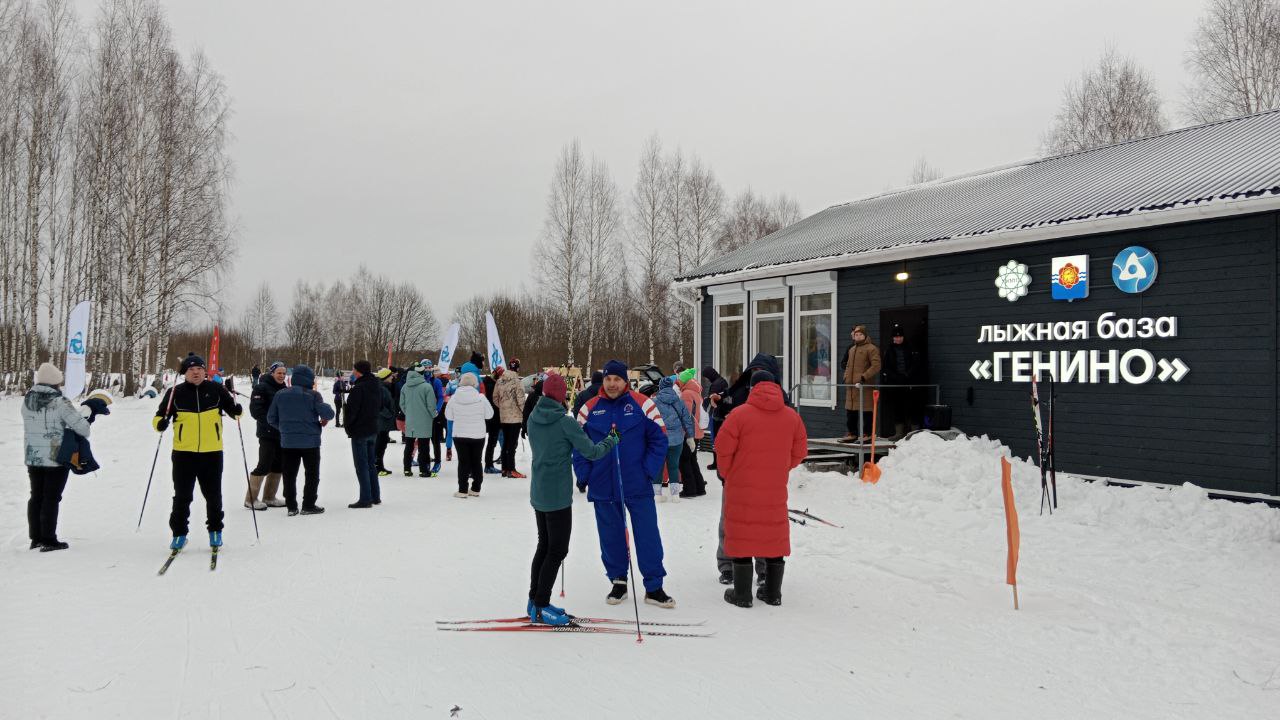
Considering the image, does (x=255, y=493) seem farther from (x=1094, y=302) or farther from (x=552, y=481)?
(x=1094, y=302)

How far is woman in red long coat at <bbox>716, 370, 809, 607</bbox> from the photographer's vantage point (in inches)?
210

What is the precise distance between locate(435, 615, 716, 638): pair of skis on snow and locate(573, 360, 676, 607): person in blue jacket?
0.39 meters

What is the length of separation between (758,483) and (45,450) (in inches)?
238

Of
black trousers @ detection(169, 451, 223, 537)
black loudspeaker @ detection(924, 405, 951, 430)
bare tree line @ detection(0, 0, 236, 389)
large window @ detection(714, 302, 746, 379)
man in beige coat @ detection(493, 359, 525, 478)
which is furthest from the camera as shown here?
bare tree line @ detection(0, 0, 236, 389)

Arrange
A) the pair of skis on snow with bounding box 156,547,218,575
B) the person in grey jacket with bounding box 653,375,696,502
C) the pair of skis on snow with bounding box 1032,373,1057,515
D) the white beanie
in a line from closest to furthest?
the pair of skis on snow with bounding box 156,547,218,575
the white beanie
the pair of skis on snow with bounding box 1032,373,1057,515
the person in grey jacket with bounding box 653,375,696,502

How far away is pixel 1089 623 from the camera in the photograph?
5.05 m

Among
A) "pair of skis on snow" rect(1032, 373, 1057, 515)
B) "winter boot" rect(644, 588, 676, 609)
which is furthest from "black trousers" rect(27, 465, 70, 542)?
"pair of skis on snow" rect(1032, 373, 1057, 515)

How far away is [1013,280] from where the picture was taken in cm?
1034

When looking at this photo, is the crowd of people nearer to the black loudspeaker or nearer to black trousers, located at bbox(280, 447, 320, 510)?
black trousers, located at bbox(280, 447, 320, 510)

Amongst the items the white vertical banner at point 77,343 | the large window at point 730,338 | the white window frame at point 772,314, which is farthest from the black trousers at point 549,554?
the white vertical banner at point 77,343

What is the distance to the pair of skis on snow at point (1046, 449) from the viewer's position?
8.42 meters

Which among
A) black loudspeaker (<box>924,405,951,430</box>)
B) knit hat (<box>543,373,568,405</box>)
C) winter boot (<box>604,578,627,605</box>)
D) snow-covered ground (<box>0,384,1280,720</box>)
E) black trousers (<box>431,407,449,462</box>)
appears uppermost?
knit hat (<box>543,373,568,405</box>)

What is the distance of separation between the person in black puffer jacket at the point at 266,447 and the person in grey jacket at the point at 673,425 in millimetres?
4441

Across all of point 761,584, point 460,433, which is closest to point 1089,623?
point 761,584
